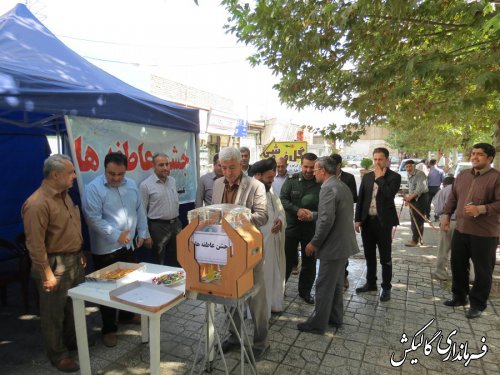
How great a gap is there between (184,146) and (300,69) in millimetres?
1962

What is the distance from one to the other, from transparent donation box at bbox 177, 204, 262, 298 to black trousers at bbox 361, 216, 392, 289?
2.56 metres

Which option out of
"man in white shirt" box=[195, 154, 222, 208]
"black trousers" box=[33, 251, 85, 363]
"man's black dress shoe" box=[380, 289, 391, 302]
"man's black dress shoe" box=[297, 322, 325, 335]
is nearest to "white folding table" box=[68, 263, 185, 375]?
"black trousers" box=[33, 251, 85, 363]

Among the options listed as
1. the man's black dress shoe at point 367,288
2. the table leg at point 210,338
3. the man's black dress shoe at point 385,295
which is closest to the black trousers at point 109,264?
the table leg at point 210,338

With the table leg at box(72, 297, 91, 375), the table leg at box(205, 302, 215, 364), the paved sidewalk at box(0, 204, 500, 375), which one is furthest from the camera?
the paved sidewalk at box(0, 204, 500, 375)

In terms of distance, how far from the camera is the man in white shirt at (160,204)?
3.88 m

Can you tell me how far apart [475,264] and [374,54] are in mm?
2869

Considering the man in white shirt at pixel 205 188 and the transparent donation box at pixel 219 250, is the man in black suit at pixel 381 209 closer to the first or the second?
the man in white shirt at pixel 205 188

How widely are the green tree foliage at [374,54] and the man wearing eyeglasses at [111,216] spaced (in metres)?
2.46

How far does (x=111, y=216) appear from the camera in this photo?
3205 millimetres

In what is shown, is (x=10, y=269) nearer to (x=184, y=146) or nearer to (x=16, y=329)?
(x=16, y=329)

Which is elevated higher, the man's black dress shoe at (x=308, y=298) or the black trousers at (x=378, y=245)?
the black trousers at (x=378, y=245)

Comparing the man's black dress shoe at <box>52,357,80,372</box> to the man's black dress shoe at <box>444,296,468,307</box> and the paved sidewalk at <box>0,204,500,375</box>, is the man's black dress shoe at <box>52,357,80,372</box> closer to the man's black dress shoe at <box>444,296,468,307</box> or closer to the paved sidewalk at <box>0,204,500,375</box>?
the paved sidewalk at <box>0,204,500,375</box>

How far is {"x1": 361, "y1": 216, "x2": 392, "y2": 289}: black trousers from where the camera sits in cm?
419

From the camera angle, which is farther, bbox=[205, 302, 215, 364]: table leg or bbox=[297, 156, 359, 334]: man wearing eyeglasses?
bbox=[297, 156, 359, 334]: man wearing eyeglasses
